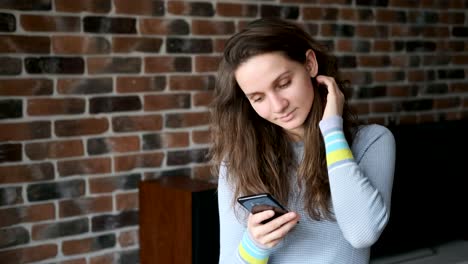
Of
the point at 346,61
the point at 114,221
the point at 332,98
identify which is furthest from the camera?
the point at 346,61

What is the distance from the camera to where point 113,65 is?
2.67 meters

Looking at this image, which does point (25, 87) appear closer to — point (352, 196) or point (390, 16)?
point (352, 196)

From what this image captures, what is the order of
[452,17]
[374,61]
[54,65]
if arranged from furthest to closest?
[452,17] < [374,61] < [54,65]

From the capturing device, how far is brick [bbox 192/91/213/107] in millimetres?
2928

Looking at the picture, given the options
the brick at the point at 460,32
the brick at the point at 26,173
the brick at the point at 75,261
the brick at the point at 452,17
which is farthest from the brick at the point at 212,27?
the brick at the point at 460,32

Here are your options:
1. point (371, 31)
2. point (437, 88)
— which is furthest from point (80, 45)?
point (437, 88)

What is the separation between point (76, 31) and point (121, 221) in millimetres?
858

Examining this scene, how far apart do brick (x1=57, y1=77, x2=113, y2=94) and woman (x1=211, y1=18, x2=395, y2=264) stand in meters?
1.05

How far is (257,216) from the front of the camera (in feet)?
4.76

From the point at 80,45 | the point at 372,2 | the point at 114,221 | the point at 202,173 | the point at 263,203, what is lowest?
the point at 114,221

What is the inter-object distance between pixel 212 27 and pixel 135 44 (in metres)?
0.42

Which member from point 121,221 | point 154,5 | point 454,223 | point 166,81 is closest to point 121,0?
point 154,5

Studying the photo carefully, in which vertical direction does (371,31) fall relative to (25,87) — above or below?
above

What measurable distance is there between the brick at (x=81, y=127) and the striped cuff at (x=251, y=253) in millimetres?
1295
